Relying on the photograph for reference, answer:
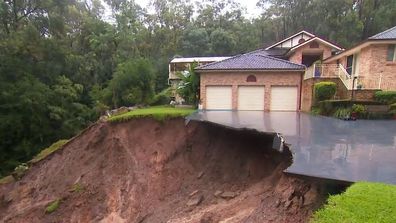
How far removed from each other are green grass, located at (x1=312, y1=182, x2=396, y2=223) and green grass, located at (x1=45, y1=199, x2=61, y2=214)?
12.0 metres

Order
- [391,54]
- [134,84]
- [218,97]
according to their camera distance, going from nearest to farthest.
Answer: [391,54], [218,97], [134,84]

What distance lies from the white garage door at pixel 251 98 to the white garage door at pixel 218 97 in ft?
2.35

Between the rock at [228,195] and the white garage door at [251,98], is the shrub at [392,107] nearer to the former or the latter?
the white garage door at [251,98]

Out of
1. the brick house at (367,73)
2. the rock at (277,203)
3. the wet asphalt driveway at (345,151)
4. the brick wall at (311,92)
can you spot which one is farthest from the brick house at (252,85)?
the rock at (277,203)

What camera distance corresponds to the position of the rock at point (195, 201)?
10.1 m

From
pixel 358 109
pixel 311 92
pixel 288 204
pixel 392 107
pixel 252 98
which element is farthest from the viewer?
pixel 252 98

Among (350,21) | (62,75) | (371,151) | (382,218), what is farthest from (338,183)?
(350,21)

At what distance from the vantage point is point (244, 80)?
60.1ft

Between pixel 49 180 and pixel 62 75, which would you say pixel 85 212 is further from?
pixel 62 75

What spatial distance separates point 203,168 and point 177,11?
120 feet

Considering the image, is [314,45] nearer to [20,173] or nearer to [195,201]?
[195,201]

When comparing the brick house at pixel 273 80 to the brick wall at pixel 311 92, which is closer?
the brick wall at pixel 311 92

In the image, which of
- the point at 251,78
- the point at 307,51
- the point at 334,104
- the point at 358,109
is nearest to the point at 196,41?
the point at 307,51

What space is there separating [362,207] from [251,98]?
14714 mm
